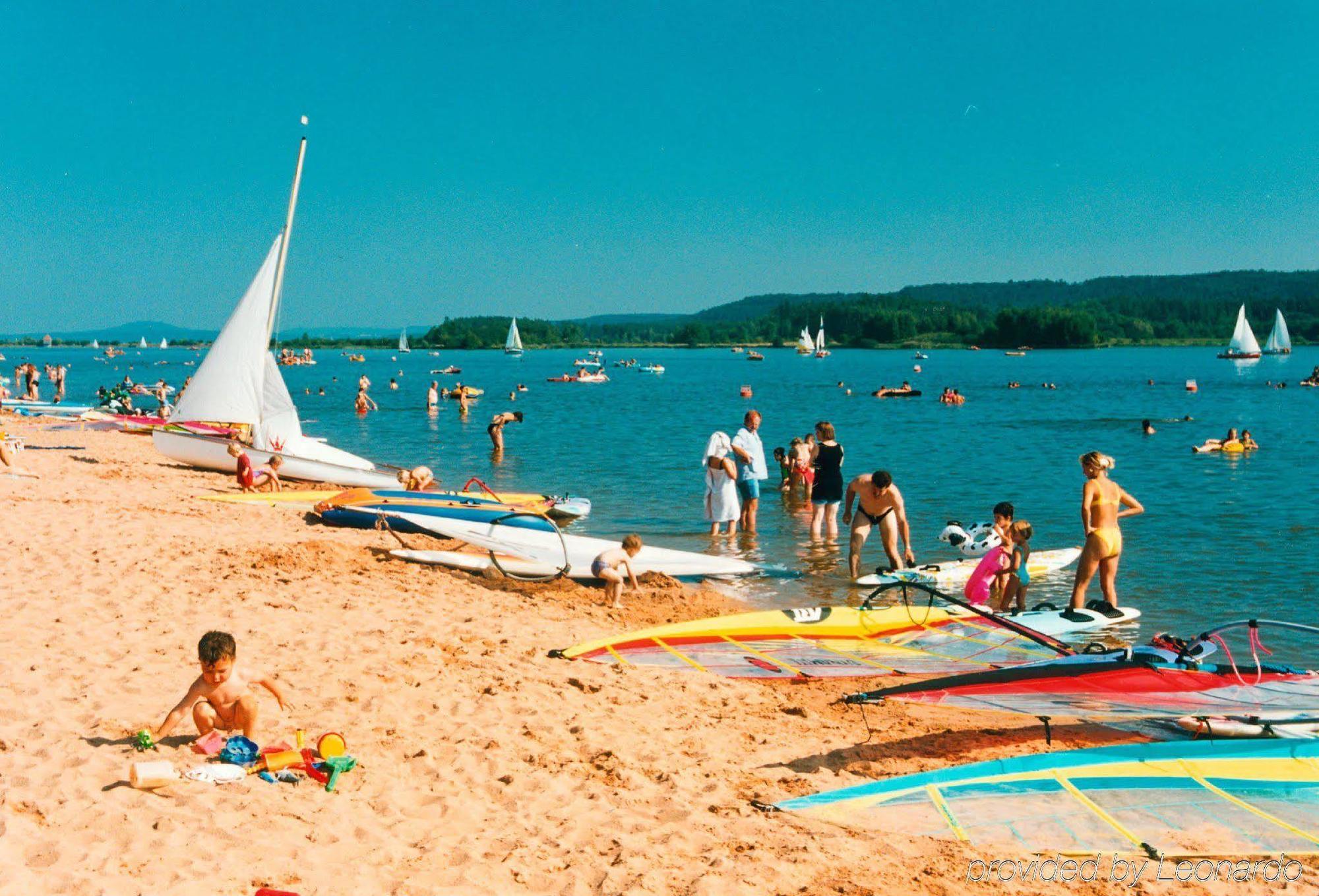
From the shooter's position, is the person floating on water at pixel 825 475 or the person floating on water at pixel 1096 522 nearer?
the person floating on water at pixel 1096 522

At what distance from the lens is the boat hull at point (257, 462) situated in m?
20.3

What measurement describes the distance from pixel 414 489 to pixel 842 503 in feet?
28.9

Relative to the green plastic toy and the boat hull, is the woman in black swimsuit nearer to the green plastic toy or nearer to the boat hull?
the boat hull

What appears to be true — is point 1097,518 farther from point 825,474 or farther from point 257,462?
point 257,462

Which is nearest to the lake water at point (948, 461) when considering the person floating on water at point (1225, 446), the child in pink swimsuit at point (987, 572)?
the person floating on water at point (1225, 446)

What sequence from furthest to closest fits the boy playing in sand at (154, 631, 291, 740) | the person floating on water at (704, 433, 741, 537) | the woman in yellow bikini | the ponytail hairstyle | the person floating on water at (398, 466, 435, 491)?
the person floating on water at (398, 466, 435, 491)
the person floating on water at (704, 433, 741, 537)
the woman in yellow bikini
the ponytail hairstyle
the boy playing in sand at (154, 631, 291, 740)

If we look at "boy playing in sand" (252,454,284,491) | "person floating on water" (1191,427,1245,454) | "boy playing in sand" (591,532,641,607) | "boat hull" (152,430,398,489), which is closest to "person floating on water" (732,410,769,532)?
"boy playing in sand" (591,532,641,607)

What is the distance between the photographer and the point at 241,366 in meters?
19.7

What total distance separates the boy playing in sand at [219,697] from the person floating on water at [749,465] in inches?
369

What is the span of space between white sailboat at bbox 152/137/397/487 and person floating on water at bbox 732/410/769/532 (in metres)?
7.68

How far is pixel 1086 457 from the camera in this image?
33.5 ft

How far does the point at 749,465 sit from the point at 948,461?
1567 centimetres

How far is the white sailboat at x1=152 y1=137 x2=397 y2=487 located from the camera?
19594 mm

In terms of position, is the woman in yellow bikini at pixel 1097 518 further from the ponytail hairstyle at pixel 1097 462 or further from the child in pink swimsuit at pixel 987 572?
the child in pink swimsuit at pixel 987 572
